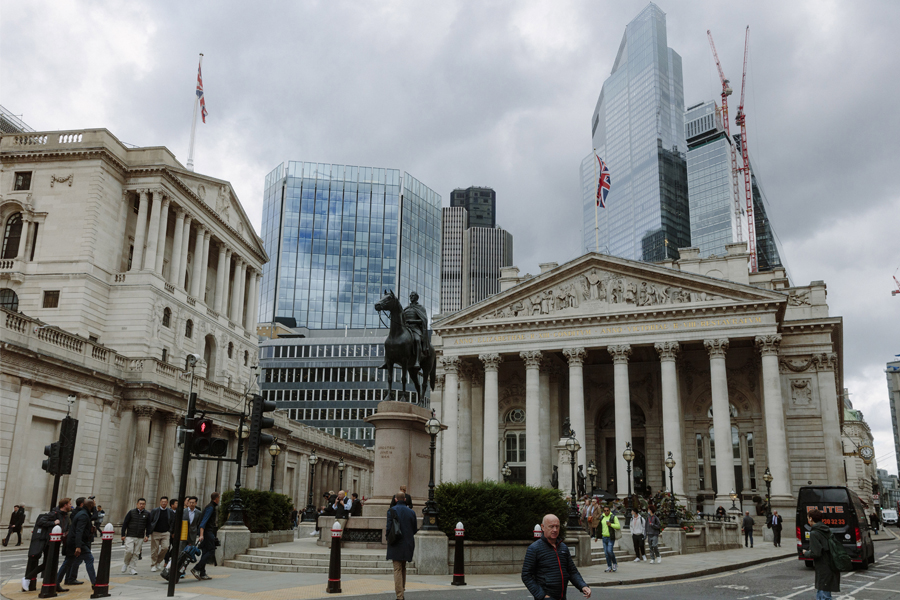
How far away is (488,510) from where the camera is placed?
20641 mm

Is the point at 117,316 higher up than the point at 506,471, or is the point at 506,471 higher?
the point at 117,316

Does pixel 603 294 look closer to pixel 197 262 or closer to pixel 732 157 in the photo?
pixel 197 262

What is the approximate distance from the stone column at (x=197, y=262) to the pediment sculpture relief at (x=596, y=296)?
873 inches

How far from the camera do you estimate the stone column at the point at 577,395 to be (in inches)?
2048

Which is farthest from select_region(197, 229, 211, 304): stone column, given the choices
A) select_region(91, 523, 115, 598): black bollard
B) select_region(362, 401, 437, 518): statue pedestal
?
select_region(91, 523, 115, 598): black bollard

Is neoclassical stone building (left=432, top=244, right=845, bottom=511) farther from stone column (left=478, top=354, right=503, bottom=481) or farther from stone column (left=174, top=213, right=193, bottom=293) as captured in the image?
stone column (left=174, top=213, right=193, bottom=293)

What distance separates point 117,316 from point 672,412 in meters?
38.3

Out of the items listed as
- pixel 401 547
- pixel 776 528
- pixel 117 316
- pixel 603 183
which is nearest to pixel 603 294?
pixel 603 183

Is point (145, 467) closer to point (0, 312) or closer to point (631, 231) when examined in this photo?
point (0, 312)

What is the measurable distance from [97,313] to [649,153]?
527 ft

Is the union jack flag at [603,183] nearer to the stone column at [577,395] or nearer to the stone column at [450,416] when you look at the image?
the stone column at [577,395]

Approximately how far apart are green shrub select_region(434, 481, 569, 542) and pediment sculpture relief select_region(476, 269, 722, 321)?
34.6 metres

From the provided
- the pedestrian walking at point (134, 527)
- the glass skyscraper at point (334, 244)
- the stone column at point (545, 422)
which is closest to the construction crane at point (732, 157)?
the glass skyscraper at point (334, 244)

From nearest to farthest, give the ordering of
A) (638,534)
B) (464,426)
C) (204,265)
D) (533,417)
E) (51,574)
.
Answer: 1. (51,574)
2. (638,534)
3. (533,417)
4. (204,265)
5. (464,426)
